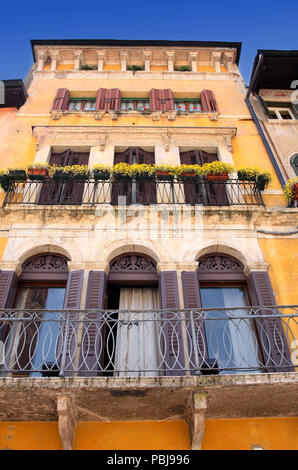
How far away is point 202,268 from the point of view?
326 inches

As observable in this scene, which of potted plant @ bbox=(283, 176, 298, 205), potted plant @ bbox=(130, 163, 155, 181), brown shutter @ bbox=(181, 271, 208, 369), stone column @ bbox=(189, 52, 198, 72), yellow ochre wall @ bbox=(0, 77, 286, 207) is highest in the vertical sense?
stone column @ bbox=(189, 52, 198, 72)

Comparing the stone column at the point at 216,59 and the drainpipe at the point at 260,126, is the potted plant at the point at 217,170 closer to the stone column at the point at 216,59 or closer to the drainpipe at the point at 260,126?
the drainpipe at the point at 260,126

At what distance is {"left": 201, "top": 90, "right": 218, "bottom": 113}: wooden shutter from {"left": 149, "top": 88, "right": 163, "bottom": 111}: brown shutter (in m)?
1.49

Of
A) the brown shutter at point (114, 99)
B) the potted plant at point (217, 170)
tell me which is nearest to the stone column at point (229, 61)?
the brown shutter at point (114, 99)

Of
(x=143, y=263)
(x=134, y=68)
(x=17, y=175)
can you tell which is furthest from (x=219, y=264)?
(x=134, y=68)

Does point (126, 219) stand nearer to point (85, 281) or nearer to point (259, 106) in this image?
point (85, 281)

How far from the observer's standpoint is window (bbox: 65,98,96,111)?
13159 millimetres

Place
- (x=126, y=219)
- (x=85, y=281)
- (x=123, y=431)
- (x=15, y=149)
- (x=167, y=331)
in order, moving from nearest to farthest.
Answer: (x=123, y=431) → (x=167, y=331) → (x=85, y=281) → (x=126, y=219) → (x=15, y=149)

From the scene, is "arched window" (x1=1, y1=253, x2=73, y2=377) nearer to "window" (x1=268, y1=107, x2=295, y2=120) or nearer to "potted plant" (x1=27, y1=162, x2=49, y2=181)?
"potted plant" (x1=27, y1=162, x2=49, y2=181)

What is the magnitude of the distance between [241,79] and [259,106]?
6.49 feet

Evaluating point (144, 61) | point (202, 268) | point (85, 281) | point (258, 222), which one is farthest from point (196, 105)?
point (85, 281)

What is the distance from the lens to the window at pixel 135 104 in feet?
43.4

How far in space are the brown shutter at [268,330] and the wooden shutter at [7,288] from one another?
4.67 m

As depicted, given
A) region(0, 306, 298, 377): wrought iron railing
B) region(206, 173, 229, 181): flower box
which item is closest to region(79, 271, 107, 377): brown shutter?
region(0, 306, 298, 377): wrought iron railing
